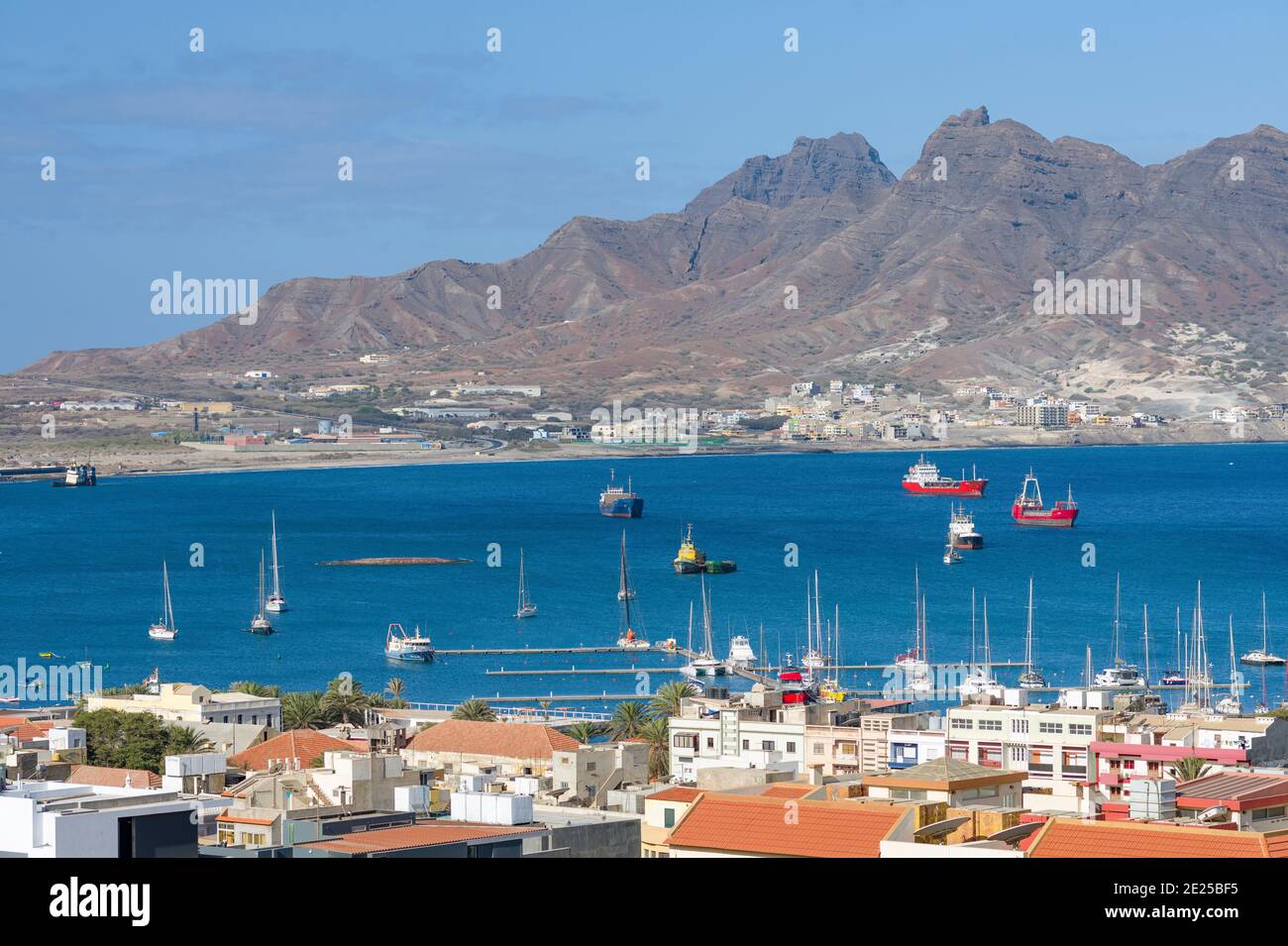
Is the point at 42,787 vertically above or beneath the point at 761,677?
above

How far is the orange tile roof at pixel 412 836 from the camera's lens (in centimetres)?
1512

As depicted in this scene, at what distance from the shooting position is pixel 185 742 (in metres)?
36.4

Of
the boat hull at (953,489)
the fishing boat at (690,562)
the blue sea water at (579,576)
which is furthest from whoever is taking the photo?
the boat hull at (953,489)

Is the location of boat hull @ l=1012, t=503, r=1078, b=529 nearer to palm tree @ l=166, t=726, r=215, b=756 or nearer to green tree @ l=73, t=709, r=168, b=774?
green tree @ l=73, t=709, r=168, b=774

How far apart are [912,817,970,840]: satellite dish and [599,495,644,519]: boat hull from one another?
128738 mm

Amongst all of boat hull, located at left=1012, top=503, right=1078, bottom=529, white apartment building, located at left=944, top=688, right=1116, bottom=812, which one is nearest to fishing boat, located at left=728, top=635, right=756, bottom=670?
white apartment building, located at left=944, top=688, right=1116, bottom=812

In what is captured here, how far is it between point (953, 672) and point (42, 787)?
52434 mm

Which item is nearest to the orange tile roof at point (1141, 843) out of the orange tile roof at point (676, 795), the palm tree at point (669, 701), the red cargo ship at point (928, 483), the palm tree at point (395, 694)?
the orange tile roof at point (676, 795)

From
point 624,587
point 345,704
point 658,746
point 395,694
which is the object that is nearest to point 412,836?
point 658,746

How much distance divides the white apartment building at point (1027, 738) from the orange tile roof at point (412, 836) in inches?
707

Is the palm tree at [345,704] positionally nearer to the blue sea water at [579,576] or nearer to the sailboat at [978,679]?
the sailboat at [978,679]
